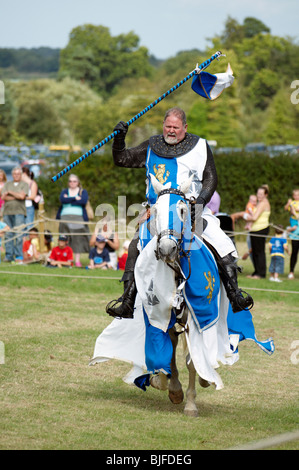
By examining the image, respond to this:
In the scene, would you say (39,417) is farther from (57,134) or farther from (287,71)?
(287,71)

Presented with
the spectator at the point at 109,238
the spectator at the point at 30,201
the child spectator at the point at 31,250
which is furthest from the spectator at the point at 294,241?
the spectator at the point at 30,201

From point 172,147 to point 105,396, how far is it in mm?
2346

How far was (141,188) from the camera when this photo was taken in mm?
26734

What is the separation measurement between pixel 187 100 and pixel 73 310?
50.1m

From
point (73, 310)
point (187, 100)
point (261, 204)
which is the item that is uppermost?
point (187, 100)

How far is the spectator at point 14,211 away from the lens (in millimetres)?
16703

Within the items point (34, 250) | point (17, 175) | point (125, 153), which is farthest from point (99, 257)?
point (125, 153)

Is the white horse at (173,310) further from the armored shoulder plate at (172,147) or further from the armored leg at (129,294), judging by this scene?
the armored shoulder plate at (172,147)

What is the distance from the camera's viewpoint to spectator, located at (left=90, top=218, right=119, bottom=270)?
16141 mm

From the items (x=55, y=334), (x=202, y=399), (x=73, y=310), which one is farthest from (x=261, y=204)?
(x=202, y=399)

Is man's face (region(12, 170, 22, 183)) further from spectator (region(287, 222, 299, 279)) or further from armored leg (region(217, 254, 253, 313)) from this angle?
armored leg (region(217, 254, 253, 313))

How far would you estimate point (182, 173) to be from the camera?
6.99 metres

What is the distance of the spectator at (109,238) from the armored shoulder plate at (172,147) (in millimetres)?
8909

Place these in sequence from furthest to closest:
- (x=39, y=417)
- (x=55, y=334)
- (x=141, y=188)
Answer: (x=141, y=188) → (x=55, y=334) → (x=39, y=417)
